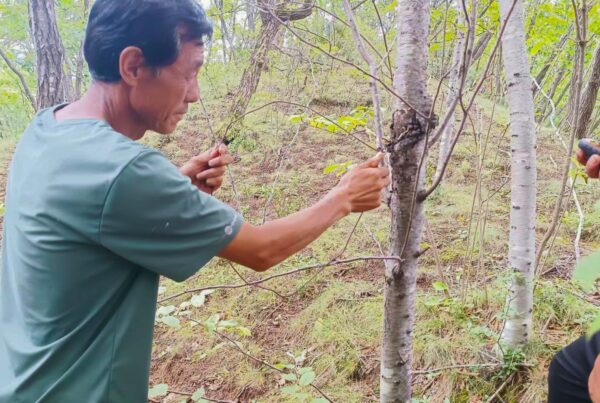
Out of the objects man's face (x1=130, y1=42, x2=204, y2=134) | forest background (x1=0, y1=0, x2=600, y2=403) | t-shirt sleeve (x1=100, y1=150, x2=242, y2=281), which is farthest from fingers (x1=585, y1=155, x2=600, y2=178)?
man's face (x1=130, y1=42, x2=204, y2=134)

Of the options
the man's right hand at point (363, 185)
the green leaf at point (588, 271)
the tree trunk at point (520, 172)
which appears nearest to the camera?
the green leaf at point (588, 271)

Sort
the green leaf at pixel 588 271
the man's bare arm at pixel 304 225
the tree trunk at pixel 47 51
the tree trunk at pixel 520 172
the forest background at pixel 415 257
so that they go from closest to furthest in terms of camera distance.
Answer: the green leaf at pixel 588 271
the man's bare arm at pixel 304 225
the forest background at pixel 415 257
the tree trunk at pixel 520 172
the tree trunk at pixel 47 51

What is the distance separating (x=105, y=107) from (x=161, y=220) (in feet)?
1.42

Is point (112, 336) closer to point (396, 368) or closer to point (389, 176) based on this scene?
point (389, 176)

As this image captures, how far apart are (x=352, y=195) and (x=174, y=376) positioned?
A: 244 centimetres

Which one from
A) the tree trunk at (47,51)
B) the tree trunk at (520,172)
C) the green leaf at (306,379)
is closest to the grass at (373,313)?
the tree trunk at (520,172)

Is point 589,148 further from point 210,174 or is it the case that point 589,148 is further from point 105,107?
point 105,107

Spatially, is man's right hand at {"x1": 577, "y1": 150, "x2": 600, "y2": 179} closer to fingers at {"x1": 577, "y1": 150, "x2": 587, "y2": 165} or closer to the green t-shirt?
fingers at {"x1": 577, "y1": 150, "x2": 587, "y2": 165}

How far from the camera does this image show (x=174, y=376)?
2932 millimetres

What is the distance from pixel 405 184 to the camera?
50.4 inches

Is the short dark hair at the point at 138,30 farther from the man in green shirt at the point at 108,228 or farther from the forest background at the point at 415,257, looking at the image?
the forest background at the point at 415,257

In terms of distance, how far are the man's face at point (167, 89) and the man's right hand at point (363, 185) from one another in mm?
521

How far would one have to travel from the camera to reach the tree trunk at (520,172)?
6.31ft

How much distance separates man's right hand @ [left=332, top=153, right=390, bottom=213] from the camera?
3.83 ft
